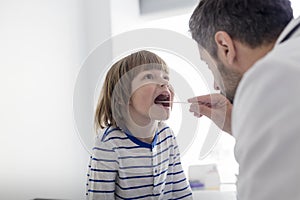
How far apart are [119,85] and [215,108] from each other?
0.80ft

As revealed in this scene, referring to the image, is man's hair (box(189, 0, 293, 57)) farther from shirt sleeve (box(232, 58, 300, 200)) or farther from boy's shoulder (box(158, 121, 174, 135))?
shirt sleeve (box(232, 58, 300, 200))

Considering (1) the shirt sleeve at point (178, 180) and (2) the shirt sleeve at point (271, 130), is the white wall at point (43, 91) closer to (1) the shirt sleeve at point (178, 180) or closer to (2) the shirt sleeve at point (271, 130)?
(1) the shirt sleeve at point (178, 180)

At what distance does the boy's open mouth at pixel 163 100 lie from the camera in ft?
2.90

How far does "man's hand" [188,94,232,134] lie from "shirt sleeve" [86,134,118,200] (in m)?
0.23

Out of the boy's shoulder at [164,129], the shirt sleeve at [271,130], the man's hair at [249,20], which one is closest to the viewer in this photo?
the shirt sleeve at [271,130]

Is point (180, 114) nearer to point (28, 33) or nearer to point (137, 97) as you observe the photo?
point (137, 97)

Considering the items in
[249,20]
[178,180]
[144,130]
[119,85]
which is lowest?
[178,180]

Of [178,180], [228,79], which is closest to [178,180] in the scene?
[178,180]

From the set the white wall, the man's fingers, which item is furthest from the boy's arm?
the white wall

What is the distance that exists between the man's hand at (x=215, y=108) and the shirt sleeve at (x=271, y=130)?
14.7 inches

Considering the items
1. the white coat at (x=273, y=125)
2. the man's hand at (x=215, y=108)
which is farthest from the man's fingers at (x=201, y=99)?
the white coat at (x=273, y=125)

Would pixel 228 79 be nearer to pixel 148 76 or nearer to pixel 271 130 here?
pixel 148 76

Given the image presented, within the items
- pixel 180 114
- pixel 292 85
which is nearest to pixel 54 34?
pixel 180 114

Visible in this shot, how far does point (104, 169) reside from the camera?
935 millimetres
